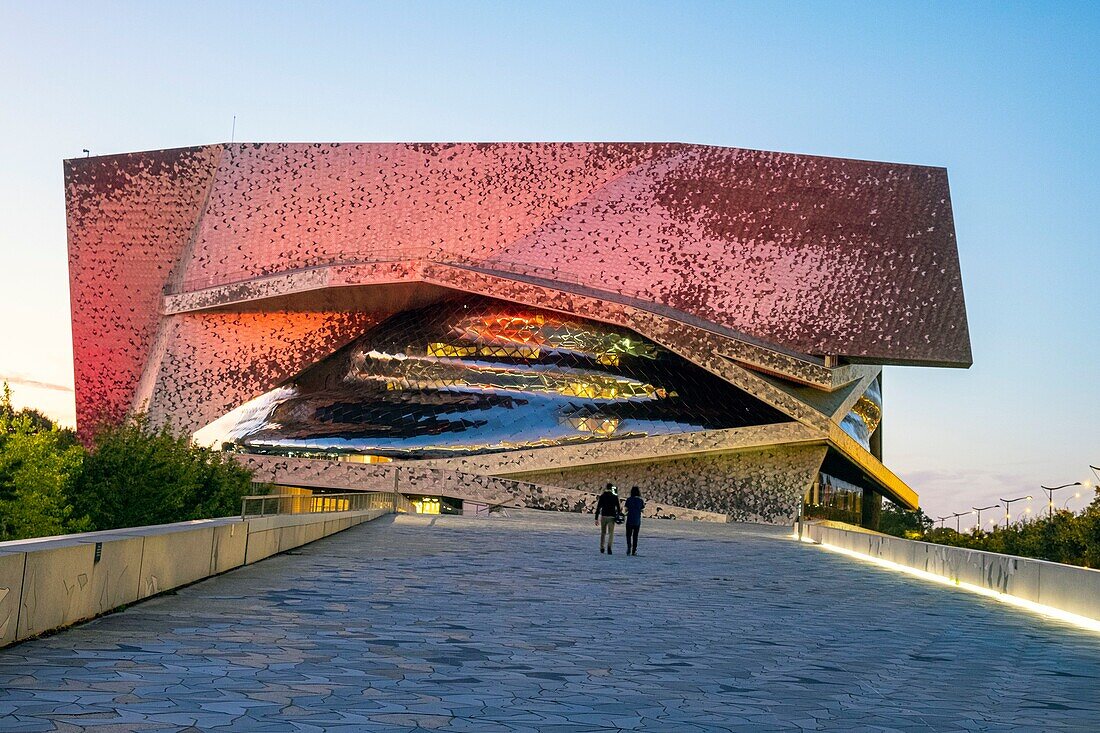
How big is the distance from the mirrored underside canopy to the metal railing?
7541mm

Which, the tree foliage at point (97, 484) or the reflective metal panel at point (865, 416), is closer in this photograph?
the tree foliage at point (97, 484)

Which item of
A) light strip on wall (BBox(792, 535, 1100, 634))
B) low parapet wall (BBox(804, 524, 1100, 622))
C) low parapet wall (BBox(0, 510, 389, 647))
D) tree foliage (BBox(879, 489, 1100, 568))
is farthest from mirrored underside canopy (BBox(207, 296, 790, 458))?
low parapet wall (BBox(0, 510, 389, 647))

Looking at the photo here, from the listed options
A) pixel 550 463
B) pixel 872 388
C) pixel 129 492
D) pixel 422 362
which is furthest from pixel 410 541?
pixel 872 388

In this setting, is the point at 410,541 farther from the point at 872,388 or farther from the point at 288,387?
the point at 872,388

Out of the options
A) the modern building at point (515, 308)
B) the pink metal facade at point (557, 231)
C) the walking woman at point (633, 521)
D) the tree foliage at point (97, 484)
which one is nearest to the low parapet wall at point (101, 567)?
the tree foliage at point (97, 484)

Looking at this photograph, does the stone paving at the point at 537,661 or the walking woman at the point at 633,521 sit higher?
the walking woman at the point at 633,521

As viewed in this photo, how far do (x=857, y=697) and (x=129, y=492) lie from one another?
42.1ft

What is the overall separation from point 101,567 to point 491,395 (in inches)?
1436

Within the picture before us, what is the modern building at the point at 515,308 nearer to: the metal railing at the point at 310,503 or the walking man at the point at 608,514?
the metal railing at the point at 310,503

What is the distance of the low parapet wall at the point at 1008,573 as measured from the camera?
1193 centimetres

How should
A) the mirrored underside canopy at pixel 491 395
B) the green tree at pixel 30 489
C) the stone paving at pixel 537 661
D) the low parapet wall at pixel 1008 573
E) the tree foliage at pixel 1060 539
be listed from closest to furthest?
the stone paving at pixel 537 661
the low parapet wall at pixel 1008 573
the green tree at pixel 30 489
the tree foliage at pixel 1060 539
the mirrored underside canopy at pixel 491 395

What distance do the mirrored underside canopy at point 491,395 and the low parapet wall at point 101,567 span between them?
29.9m

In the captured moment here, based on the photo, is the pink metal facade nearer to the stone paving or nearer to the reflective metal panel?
the reflective metal panel

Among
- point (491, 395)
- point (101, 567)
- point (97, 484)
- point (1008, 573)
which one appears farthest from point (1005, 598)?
point (491, 395)
